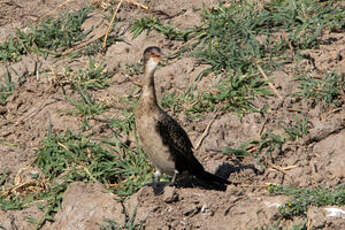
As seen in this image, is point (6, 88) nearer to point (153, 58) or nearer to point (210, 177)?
point (153, 58)

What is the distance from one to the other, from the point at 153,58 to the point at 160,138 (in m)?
0.67

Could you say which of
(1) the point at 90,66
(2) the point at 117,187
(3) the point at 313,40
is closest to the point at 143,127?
(2) the point at 117,187

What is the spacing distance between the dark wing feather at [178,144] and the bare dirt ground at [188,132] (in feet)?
0.84

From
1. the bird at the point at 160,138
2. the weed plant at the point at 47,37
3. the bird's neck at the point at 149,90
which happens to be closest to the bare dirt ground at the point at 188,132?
the weed plant at the point at 47,37

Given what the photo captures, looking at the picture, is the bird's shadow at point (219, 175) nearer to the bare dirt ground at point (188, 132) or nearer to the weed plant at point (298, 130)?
the bare dirt ground at point (188, 132)

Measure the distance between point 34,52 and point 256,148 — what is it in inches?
110

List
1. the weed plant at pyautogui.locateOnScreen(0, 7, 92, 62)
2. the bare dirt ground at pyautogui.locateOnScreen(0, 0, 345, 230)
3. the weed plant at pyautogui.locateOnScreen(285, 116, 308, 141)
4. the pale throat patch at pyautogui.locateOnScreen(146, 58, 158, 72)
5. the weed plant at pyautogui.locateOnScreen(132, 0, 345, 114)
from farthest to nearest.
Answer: the weed plant at pyautogui.locateOnScreen(0, 7, 92, 62) → the weed plant at pyautogui.locateOnScreen(132, 0, 345, 114) → the weed plant at pyautogui.locateOnScreen(285, 116, 308, 141) → the pale throat patch at pyautogui.locateOnScreen(146, 58, 158, 72) → the bare dirt ground at pyautogui.locateOnScreen(0, 0, 345, 230)

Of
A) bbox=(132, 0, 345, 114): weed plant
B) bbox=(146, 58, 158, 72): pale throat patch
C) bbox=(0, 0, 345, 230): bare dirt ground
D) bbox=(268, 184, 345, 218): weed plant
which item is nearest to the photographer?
bbox=(268, 184, 345, 218): weed plant

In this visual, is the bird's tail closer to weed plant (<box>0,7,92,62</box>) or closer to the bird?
the bird

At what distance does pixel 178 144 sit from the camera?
666 cm

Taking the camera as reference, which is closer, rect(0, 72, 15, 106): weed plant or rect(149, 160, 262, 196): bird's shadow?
rect(149, 160, 262, 196): bird's shadow

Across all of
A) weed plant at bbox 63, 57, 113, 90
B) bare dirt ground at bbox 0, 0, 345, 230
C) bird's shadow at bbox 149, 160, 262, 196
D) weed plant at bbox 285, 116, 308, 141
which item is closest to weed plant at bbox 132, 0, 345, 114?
bare dirt ground at bbox 0, 0, 345, 230

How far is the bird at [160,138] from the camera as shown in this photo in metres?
6.46

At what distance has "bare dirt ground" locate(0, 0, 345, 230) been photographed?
5.96 m
